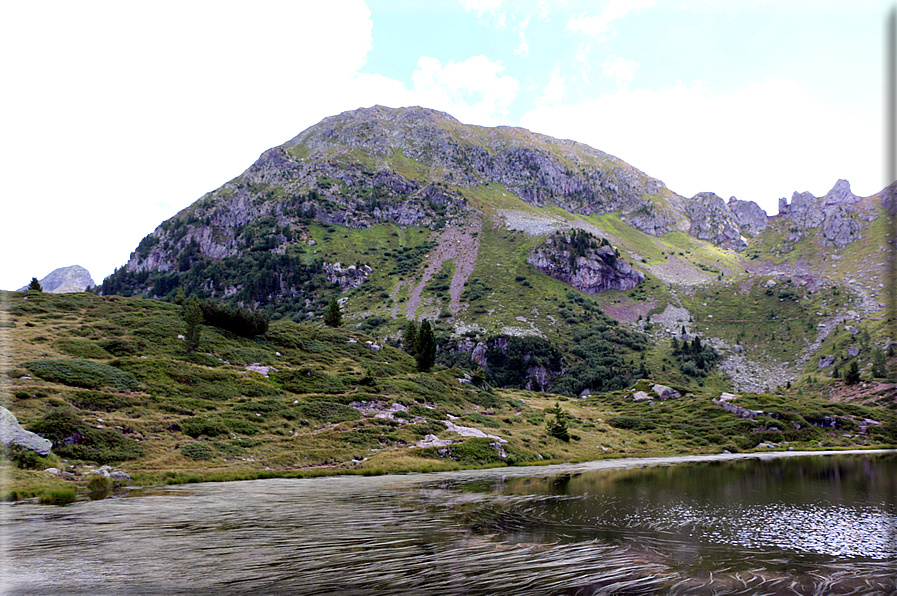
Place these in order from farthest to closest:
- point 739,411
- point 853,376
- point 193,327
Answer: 1. point 853,376
2. point 739,411
3. point 193,327

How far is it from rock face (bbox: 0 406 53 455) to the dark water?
1098 centimetres

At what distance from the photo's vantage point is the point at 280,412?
165 feet

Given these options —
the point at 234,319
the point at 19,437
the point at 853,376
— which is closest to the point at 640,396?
the point at 853,376

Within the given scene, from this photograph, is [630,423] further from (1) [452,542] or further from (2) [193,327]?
(1) [452,542]

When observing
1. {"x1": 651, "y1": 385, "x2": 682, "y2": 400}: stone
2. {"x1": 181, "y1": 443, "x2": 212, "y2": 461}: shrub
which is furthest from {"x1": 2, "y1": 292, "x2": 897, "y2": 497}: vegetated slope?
{"x1": 651, "y1": 385, "x2": 682, "y2": 400}: stone

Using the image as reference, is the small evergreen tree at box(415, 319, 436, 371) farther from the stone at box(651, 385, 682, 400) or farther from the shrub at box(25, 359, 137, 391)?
the stone at box(651, 385, 682, 400)

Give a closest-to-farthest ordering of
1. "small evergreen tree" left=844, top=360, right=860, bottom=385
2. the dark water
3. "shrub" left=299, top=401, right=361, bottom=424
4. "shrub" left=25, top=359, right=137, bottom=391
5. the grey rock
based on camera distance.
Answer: the dark water < "shrub" left=25, top=359, right=137, bottom=391 < "shrub" left=299, top=401, right=361, bottom=424 < the grey rock < "small evergreen tree" left=844, top=360, right=860, bottom=385

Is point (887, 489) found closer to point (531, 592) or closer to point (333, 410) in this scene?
point (531, 592)

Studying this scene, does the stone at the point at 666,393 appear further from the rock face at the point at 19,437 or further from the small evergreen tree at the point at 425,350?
the rock face at the point at 19,437

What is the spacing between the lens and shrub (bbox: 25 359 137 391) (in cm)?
4278

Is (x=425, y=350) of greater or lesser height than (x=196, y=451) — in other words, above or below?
above

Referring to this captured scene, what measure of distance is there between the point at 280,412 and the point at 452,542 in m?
40.6

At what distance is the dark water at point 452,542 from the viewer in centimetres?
1085

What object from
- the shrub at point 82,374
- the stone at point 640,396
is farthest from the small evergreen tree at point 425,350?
the stone at point 640,396
